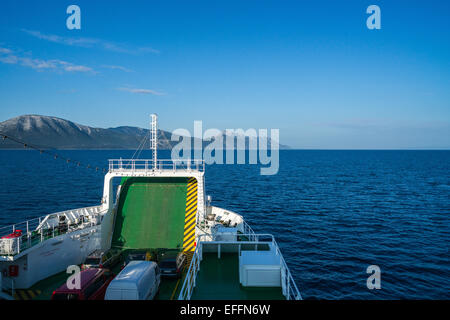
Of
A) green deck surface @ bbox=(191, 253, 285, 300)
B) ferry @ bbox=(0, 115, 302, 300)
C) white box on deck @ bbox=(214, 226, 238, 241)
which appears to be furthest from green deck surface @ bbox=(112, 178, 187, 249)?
green deck surface @ bbox=(191, 253, 285, 300)

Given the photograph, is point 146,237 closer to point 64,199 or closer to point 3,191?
point 64,199

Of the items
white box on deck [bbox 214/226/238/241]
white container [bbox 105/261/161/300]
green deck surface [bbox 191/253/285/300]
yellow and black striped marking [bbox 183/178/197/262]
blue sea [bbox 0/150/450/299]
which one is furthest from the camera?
blue sea [bbox 0/150/450/299]

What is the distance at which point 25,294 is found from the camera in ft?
51.8

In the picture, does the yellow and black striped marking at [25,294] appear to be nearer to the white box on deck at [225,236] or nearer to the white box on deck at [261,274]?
the white box on deck at [225,236]

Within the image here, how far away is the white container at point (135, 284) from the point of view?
12.1 m

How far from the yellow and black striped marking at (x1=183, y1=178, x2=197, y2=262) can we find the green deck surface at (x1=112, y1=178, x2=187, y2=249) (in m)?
0.32

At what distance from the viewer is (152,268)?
14.3 m

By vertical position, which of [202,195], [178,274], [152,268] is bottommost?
[178,274]

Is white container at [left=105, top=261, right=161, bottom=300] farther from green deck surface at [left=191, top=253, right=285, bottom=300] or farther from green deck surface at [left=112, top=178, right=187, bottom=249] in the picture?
green deck surface at [left=112, top=178, right=187, bottom=249]

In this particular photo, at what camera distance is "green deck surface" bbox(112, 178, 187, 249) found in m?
22.5

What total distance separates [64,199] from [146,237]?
127 ft

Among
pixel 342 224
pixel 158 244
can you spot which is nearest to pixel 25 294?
pixel 158 244
